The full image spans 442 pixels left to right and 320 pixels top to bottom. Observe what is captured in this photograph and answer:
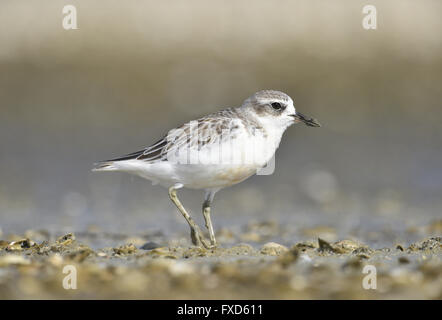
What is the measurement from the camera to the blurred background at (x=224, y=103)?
35.2 feet

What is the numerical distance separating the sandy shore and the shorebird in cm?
75

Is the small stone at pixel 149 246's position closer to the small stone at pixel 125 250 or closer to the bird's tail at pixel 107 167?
the small stone at pixel 125 250

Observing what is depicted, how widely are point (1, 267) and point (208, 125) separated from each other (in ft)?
8.46

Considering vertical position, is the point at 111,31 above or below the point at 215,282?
above

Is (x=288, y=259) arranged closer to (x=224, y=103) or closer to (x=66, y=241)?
(x=66, y=241)

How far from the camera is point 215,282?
4.93m

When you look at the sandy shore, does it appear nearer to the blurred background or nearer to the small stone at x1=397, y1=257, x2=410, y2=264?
the small stone at x1=397, y1=257, x2=410, y2=264

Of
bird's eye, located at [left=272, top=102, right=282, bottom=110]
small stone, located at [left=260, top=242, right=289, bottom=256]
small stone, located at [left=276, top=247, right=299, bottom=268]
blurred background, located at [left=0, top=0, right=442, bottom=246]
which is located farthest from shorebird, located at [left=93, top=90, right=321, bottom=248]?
blurred background, located at [left=0, top=0, right=442, bottom=246]

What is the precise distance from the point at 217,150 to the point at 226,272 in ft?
5.75

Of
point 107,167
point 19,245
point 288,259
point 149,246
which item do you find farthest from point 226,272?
point 19,245

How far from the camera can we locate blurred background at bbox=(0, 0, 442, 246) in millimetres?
10734

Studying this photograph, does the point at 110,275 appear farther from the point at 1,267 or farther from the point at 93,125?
the point at 93,125

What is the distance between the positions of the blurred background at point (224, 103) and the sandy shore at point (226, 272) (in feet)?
5.94

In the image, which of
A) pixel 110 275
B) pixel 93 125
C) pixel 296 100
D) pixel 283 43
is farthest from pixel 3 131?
pixel 110 275
